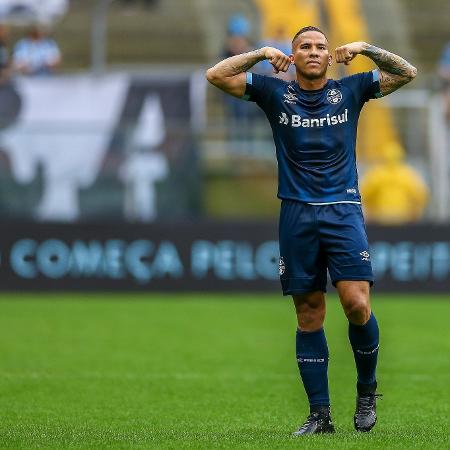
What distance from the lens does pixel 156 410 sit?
8625 millimetres

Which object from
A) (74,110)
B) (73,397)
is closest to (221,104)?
(74,110)

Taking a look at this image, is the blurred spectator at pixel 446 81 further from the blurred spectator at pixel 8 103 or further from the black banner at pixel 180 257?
the blurred spectator at pixel 8 103

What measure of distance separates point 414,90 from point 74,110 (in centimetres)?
507

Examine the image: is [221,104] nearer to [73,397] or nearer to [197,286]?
[197,286]

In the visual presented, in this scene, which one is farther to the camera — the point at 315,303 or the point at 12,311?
the point at 12,311

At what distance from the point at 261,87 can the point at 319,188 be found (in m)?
0.70

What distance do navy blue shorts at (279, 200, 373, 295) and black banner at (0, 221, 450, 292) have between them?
1006 cm

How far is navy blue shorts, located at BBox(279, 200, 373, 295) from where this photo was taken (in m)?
7.34

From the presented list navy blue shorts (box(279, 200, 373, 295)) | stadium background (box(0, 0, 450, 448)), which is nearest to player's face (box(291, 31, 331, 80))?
navy blue shorts (box(279, 200, 373, 295))

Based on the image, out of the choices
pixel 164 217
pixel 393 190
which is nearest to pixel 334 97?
pixel 164 217

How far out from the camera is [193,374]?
10672 mm

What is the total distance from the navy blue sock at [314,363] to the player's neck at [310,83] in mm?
1427

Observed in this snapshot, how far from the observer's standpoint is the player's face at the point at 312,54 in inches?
288

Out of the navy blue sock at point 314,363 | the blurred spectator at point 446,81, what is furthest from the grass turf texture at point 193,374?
the blurred spectator at point 446,81
